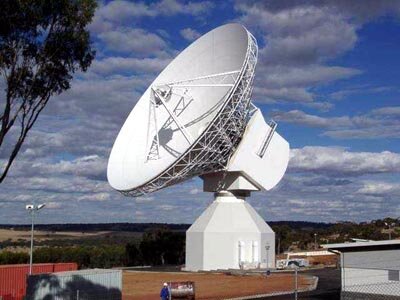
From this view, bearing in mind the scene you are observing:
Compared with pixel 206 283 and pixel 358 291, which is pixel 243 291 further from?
pixel 358 291

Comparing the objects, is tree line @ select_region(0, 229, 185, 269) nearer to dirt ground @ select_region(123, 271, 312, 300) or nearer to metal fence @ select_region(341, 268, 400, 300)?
dirt ground @ select_region(123, 271, 312, 300)

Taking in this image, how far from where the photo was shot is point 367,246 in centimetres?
2802

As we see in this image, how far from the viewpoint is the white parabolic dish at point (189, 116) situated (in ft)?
139

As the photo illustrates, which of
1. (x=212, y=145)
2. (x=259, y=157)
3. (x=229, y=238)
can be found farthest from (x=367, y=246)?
(x=229, y=238)

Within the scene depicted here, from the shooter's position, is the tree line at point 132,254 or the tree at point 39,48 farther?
the tree line at point 132,254

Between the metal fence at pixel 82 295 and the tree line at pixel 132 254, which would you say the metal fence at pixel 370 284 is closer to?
the metal fence at pixel 82 295

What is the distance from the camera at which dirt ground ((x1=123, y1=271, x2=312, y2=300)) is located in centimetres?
3747

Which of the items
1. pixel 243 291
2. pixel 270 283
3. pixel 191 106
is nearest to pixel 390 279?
pixel 243 291

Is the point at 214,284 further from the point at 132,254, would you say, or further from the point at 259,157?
the point at 132,254

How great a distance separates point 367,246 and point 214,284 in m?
17.1

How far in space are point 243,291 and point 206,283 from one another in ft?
17.3

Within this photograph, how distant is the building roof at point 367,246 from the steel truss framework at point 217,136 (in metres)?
15.4

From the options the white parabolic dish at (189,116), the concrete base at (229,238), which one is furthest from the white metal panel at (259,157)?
the concrete base at (229,238)

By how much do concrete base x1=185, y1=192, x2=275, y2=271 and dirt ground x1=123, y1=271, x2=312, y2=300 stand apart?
274 centimetres
